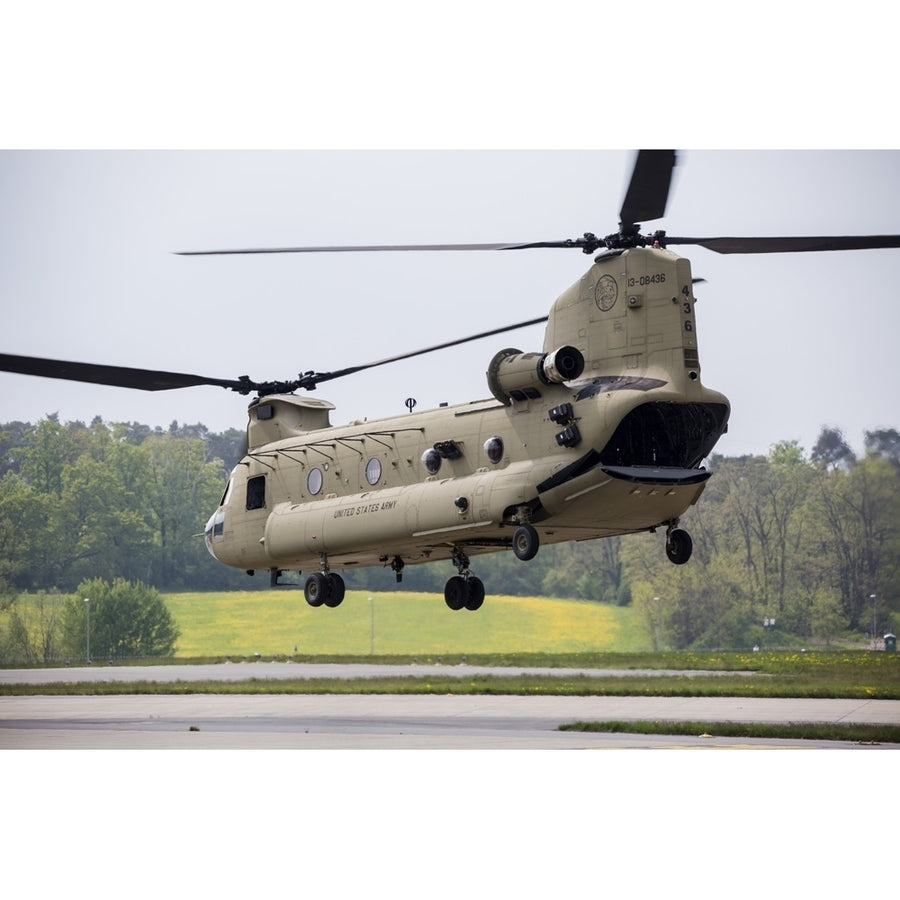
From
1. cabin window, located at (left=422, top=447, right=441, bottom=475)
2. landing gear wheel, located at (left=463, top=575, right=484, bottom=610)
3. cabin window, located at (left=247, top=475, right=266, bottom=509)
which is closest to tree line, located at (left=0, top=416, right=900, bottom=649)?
cabin window, located at (left=247, top=475, right=266, bottom=509)

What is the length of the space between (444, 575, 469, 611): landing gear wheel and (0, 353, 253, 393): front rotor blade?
19.4ft

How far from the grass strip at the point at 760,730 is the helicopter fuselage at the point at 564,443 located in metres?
2.90

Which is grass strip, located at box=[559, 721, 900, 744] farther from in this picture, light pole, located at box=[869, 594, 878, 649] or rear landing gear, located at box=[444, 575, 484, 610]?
light pole, located at box=[869, 594, 878, 649]

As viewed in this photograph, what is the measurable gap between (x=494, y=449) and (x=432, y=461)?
147cm

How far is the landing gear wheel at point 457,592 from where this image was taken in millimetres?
24641

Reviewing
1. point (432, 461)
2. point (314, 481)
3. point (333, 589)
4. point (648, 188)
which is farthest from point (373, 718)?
point (648, 188)

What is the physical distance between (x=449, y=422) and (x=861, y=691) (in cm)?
971

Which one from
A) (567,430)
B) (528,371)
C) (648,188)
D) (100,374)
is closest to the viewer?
(648,188)

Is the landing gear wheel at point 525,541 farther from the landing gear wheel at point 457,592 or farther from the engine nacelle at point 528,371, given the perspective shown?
the landing gear wheel at point 457,592

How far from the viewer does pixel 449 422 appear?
23.8 meters

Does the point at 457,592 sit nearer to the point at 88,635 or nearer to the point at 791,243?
the point at 791,243

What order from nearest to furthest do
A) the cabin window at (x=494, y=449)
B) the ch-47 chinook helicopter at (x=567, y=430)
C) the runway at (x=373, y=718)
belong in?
the runway at (x=373, y=718), the ch-47 chinook helicopter at (x=567, y=430), the cabin window at (x=494, y=449)

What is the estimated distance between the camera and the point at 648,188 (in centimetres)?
1998

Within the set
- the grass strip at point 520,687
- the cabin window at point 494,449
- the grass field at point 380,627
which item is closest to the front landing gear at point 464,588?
the cabin window at point 494,449
